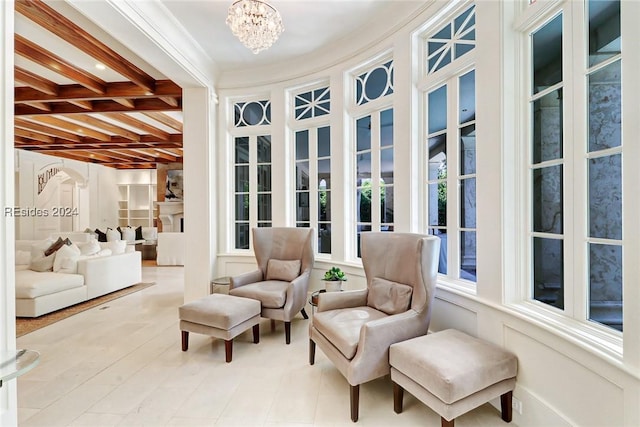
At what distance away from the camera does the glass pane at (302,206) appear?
14.4 feet

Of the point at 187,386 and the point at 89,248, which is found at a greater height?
the point at 89,248

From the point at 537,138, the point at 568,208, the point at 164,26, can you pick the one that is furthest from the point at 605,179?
the point at 164,26

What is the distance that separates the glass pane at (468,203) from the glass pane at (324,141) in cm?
195

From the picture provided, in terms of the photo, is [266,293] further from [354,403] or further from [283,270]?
[354,403]

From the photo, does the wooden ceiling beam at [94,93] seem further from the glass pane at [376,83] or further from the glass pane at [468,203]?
the glass pane at [468,203]

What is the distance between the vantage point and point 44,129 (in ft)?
21.0

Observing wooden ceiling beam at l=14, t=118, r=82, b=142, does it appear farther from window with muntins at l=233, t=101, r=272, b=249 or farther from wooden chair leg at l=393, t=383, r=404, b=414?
wooden chair leg at l=393, t=383, r=404, b=414

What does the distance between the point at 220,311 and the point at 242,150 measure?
264 cm

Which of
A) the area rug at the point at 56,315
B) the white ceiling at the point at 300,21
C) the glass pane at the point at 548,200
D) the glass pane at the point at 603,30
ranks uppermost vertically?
the white ceiling at the point at 300,21

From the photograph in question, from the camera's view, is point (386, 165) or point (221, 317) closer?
point (221, 317)

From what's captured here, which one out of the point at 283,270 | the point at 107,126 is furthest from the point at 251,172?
the point at 107,126

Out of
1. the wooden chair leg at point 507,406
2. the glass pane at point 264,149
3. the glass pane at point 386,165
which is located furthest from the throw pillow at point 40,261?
the wooden chair leg at point 507,406

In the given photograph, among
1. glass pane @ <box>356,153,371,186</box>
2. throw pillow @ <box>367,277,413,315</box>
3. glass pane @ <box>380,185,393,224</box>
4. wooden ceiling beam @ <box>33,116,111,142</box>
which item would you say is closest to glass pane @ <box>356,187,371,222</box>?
glass pane @ <box>356,153,371,186</box>

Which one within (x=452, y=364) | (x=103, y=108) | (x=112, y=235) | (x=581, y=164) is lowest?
(x=452, y=364)
